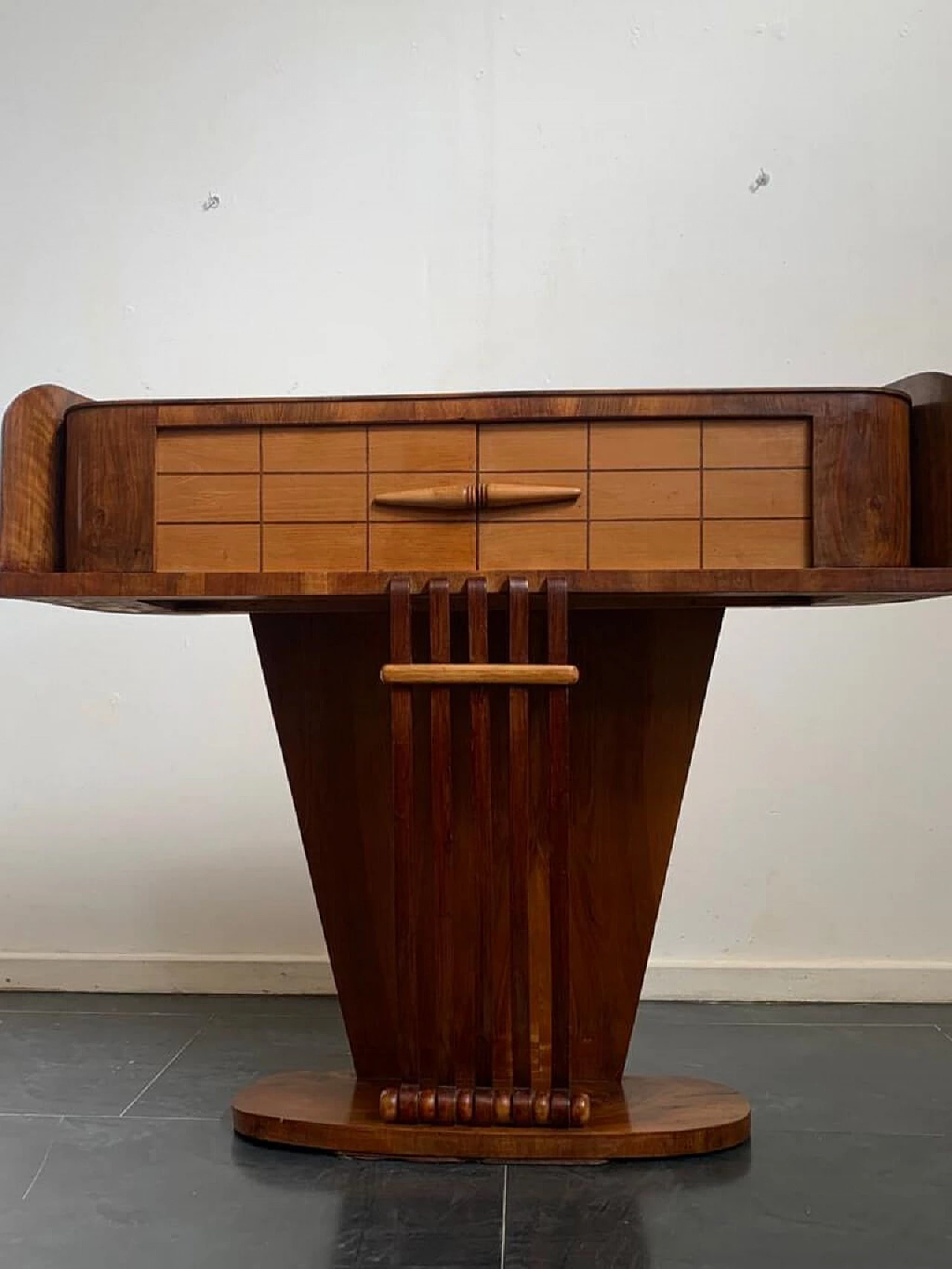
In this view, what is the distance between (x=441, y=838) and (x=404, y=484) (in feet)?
1.31

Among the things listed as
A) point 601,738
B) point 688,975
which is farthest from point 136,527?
point 688,975

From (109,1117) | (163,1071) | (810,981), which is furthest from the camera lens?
(810,981)

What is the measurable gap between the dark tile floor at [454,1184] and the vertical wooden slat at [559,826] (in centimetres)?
21

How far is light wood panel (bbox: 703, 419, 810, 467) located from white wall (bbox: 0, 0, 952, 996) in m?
1.02

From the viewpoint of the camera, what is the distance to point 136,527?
4.92 feet

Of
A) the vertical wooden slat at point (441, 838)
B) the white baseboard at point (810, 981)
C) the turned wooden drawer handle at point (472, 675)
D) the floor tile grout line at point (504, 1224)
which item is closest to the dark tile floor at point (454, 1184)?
the floor tile grout line at point (504, 1224)

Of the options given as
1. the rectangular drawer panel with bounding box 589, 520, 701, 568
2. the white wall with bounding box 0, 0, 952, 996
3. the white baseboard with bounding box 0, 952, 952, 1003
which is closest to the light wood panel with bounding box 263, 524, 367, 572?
the rectangular drawer panel with bounding box 589, 520, 701, 568

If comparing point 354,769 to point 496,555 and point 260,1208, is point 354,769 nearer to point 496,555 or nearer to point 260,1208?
point 496,555

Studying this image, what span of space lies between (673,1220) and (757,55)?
6.64 ft

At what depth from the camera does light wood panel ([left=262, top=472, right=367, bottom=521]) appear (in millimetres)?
1508

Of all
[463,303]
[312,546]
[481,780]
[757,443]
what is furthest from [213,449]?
[463,303]

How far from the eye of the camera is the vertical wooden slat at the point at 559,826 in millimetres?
1503

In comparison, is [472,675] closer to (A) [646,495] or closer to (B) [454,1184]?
(A) [646,495]

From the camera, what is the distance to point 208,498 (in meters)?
1.52
